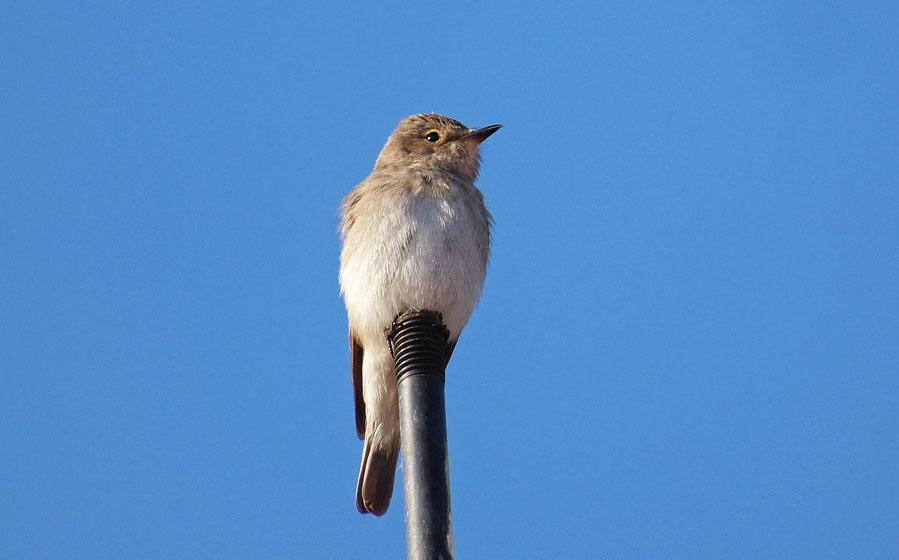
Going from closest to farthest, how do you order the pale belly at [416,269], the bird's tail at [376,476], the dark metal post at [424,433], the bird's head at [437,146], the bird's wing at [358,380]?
the dark metal post at [424,433] → the pale belly at [416,269] → the bird's tail at [376,476] → the bird's wing at [358,380] → the bird's head at [437,146]

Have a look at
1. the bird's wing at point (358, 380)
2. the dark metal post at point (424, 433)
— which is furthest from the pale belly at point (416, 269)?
the dark metal post at point (424, 433)

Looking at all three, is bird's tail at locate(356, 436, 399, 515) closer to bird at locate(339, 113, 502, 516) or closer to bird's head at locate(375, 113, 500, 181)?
bird at locate(339, 113, 502, 516)

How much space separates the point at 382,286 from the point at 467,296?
60cm

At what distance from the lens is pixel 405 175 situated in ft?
26.1

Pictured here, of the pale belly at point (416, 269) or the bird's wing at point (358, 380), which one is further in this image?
the bird's wing at point (358, 380)

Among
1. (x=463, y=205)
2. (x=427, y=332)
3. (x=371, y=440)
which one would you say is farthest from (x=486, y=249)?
(x=427, y=332)

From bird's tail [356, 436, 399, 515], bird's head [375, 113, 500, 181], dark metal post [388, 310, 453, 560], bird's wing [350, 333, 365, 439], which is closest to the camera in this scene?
dark metal post [388, 310, 453, 560]

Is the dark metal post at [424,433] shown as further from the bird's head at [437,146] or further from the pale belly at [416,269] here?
the bird's head at [437,146]

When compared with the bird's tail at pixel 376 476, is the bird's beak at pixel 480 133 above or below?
above

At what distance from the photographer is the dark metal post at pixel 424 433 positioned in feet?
14.0

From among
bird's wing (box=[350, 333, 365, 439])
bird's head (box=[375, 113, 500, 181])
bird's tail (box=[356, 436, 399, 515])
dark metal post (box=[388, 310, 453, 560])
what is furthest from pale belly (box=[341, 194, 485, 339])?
dark metal post (box=[388, 310, 453, 560])

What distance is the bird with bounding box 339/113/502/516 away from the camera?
711 centimetres

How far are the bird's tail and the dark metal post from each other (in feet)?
7.91

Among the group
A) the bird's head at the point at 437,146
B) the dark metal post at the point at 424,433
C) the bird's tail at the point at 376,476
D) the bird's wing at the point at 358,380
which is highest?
the bird's head at the point at 437,146
